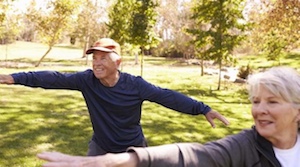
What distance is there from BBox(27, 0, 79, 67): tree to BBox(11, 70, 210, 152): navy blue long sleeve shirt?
18765 millimetres

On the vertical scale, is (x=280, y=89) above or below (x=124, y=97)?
above

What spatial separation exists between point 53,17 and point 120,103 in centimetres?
1972

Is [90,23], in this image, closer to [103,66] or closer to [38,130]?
[38,130]

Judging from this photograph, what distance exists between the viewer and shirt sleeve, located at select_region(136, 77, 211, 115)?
3.32 metres

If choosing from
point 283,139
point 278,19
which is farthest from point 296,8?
point 283,139

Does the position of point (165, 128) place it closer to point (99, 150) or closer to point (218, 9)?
point (99, 150)

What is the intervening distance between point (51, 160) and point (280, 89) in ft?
3.96

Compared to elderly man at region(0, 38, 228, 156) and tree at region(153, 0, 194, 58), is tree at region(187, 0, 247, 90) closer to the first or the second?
elderly man at region(0, 38, 228, 156)

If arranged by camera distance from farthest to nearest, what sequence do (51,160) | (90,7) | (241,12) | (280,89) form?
(90,7) < (241,12) < (280,89) < (51,160)

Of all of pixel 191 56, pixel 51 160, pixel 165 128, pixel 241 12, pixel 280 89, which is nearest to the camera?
pixel 51 160

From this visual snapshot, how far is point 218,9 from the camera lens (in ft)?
47.8

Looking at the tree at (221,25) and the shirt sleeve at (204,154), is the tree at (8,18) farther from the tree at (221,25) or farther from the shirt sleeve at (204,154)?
the shirt sleeve at (204,154)

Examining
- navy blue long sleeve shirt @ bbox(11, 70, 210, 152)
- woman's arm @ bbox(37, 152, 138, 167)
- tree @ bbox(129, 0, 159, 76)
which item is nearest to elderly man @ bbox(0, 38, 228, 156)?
navy blue long sleeve shirt @ bbox(11, 70, 210, 152)

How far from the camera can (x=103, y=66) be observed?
10.9 ft
